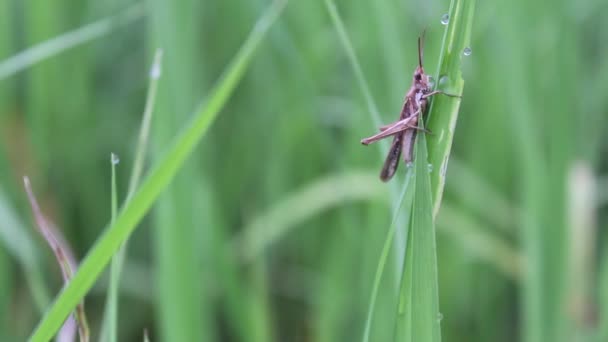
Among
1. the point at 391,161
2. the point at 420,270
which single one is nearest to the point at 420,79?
the point at 391,161

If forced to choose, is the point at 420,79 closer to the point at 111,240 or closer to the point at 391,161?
the point at 391,161

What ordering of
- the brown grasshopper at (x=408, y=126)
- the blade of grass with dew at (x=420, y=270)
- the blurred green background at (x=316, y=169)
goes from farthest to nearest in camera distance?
the blurred green background at (x=316, y=169) → the brown grasshopper at (x=408, y=126) → the blade of grass with dew at (x=420, y=270)

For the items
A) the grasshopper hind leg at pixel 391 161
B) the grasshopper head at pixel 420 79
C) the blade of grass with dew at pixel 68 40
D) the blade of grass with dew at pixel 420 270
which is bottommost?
the blade of grass with dew at pixel 420 270

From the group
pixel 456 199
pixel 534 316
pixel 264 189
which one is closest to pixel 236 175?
pixel 264 189

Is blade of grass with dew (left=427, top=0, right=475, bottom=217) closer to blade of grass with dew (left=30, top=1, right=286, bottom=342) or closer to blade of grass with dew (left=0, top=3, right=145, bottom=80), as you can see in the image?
blade of grass with dew (left=30, top=1, right=286, bottom=342)

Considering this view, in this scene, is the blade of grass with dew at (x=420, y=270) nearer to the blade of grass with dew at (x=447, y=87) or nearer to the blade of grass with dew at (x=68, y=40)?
the blade of grass with dew at (x=447, y=87)

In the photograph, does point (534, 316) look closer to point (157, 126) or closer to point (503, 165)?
point (503, 165)

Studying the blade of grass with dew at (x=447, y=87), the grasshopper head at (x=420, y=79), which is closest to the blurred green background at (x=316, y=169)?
the grasshopper head at (x=420, y=79)

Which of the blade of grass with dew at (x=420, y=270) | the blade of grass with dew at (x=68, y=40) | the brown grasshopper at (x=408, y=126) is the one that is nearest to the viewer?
the blade of grass with dew at (x=420, y=270)
